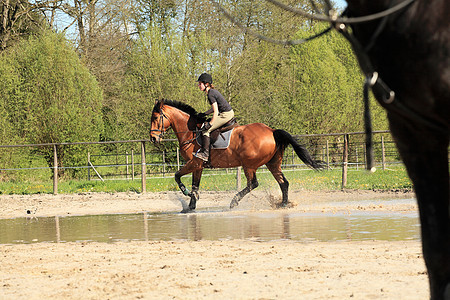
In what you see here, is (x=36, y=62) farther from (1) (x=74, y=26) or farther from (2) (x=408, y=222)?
(2) (x=408, y=222)

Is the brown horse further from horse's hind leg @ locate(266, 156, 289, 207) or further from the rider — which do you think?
the rider

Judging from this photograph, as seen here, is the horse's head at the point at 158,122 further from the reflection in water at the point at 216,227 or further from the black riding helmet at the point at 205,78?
the reflection in water at the point at 216,227

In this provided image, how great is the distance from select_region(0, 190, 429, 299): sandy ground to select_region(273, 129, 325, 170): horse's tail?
5745 mm

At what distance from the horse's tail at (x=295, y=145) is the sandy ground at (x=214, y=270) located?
575 centimetres

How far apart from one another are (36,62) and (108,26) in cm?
748

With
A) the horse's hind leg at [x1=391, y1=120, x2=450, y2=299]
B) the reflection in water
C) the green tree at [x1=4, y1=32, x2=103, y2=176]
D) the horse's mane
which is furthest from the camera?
the green tree at [x1=4, y1=32, x2=103, y2=176]

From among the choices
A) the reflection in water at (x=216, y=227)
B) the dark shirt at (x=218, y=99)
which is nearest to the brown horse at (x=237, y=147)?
the dark shirt at (x=218, y=99)

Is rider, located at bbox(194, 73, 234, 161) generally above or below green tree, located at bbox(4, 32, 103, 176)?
below

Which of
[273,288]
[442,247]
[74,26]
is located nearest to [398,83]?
[442,247]

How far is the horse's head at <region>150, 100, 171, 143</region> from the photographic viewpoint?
1434 cm

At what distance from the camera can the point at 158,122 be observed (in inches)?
565

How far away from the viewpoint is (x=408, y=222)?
9.72m

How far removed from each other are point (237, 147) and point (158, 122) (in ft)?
6.15

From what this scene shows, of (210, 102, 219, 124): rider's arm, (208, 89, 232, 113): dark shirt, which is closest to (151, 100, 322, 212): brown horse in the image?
(210, 102, 219, 124): rider's arm
